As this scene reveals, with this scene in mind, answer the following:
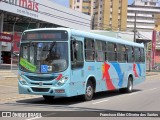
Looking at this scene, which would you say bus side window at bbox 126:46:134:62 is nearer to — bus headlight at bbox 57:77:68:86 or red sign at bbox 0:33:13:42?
bus headlight at bbox 57:77:68:86

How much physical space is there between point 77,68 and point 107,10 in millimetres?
133860

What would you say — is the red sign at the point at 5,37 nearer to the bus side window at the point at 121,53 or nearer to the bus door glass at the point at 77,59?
the bus side window at the point at 121,53

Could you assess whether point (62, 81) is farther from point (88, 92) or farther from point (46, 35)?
point (88, 92)

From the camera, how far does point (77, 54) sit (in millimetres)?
15305

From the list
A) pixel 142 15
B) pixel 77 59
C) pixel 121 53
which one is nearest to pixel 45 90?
pixel 77 59

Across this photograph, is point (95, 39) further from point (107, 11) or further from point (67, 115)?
point (107, 11)

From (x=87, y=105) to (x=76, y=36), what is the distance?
2708mm

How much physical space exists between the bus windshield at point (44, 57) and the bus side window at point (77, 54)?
11.6 inches

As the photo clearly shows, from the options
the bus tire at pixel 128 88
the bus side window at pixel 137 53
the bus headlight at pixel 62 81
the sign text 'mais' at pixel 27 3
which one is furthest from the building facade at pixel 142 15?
the bus headlight at pixel 62 81

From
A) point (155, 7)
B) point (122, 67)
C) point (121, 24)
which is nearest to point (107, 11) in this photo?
point (121, 24)

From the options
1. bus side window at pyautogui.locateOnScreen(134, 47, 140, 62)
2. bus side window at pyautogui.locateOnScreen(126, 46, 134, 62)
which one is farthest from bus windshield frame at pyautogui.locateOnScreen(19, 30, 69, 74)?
bus side window at pyautogui.locateOnScreen(134, 47, 140, 62)

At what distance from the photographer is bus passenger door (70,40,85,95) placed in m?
14.9

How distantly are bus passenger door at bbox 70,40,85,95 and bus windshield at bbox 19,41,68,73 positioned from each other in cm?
36

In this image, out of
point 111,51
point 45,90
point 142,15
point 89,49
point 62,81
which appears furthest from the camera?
point 142,15
